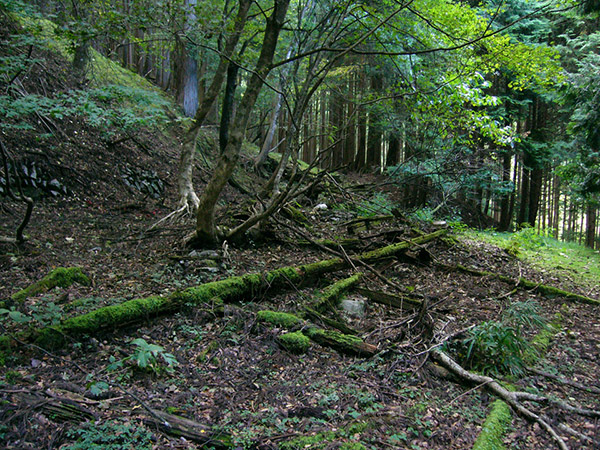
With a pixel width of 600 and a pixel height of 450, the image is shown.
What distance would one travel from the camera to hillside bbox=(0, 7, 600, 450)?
8.78 feet

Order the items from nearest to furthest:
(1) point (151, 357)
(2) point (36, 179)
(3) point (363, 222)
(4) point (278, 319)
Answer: (1) point (151, 357) < (4) point (278, 319) < (2) point (36, 179) < (3) point (363, 222)

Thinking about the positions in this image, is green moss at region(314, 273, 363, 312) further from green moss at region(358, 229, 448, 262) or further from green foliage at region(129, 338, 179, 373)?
green foliage at region(129, 338, 179, 373)

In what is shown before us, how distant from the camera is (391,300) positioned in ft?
17.9

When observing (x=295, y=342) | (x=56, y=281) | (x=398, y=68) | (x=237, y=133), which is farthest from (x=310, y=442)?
(x=398, y=68)

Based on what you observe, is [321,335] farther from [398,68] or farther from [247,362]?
[398,68]

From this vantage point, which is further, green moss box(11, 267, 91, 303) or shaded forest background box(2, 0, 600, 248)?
shaded forest background box(2, 0, 600, 248)

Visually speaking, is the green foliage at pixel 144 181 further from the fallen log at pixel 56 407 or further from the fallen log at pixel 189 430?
the fallen log at pixel 189 430

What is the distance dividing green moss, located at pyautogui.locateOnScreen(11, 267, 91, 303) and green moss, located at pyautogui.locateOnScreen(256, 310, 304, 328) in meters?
2.32

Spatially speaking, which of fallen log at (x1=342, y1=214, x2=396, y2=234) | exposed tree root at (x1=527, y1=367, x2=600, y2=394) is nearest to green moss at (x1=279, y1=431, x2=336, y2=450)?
exposed tree root at (x1=527, y1=367, x2=600, y2=394)

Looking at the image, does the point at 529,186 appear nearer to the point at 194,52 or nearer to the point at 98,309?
the point at 194,52

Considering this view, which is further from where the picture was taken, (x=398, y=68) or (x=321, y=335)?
(x=398, y=68)

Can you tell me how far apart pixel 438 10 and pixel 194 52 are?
778 cm

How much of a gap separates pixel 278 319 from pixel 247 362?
2.60ft

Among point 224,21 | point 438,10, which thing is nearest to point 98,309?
point 224,21
